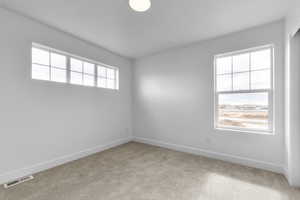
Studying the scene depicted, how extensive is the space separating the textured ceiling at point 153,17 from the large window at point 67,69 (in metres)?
0.52

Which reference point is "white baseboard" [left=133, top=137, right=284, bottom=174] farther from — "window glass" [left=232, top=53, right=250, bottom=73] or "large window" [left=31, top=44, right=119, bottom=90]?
"large window" [left=31, top=44, right=119, bottom=90]

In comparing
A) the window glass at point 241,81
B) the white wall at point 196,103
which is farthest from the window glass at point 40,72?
the window glass at point 241,81

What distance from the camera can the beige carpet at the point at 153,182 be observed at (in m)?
1.74

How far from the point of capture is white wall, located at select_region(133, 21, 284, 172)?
7.64 ft

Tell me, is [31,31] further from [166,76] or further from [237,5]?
[237,5]

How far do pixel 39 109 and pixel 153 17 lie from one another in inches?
102

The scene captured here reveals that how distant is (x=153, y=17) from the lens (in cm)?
223

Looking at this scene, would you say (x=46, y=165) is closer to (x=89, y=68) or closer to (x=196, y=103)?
(x=89, y=68)

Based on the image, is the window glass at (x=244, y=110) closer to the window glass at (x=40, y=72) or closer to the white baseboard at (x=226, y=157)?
the white baseboard at (x=226, y=157)

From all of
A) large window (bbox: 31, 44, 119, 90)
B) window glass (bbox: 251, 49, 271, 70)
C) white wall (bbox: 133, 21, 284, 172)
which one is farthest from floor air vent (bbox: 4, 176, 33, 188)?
window glass (bbox: 251, 49, 271, 70)

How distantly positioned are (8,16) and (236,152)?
184 inches

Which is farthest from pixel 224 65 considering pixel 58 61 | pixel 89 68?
pixel 58 61

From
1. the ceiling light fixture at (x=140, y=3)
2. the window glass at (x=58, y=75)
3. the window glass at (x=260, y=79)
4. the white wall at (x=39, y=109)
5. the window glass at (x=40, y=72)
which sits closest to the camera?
the ceiling light fixture at (x=140, y=3)

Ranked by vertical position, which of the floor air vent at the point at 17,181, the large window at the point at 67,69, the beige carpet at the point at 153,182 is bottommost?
the beige carpet at the point at 153,182
